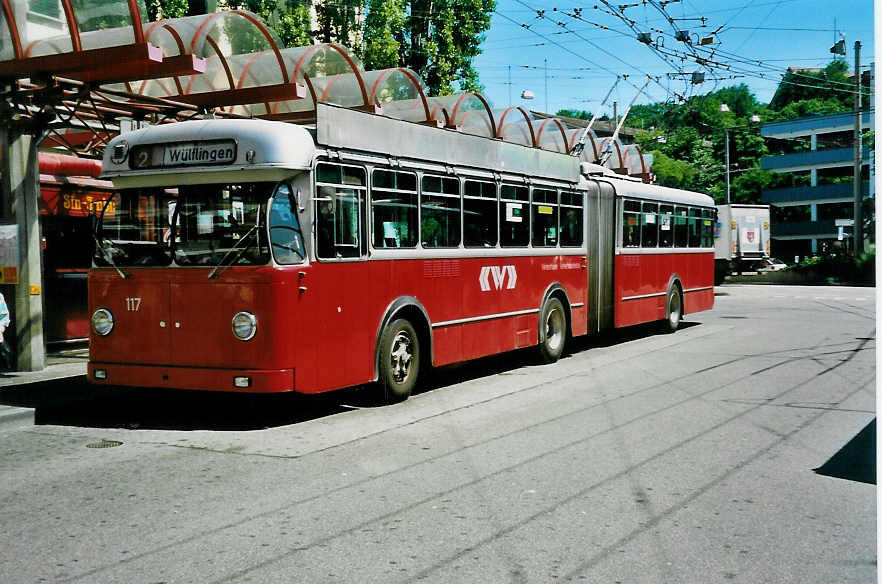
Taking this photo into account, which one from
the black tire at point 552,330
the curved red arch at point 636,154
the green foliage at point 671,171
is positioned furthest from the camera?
the green foliage at point 671,171

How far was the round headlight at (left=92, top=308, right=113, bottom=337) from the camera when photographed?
29.7 feet

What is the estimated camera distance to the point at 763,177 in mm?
81938

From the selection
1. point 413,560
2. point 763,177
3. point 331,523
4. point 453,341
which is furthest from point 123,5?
point 763,177

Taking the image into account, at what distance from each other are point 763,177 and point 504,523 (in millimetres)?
82039

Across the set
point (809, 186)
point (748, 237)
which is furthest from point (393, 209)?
point (809, 186)

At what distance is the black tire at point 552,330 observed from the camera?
1368 centimetres

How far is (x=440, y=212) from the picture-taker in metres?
11.1

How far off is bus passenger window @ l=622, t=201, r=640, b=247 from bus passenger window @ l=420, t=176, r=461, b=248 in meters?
5.80

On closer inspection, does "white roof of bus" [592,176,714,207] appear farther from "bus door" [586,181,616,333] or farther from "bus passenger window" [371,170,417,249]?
"bus passenger window" [371,170,417,249]

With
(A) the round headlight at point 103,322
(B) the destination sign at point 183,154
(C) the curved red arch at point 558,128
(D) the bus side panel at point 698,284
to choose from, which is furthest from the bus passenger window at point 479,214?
(D) the bus side panel at point 698,284

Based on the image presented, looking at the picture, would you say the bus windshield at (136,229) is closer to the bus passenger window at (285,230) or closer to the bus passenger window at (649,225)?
the bus passenger window at (285,230)

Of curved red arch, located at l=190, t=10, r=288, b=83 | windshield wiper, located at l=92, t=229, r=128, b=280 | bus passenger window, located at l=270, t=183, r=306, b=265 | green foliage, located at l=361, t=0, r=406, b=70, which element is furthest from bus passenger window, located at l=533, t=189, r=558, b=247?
green foliage, located at l=361, t=0, r=406, b=70

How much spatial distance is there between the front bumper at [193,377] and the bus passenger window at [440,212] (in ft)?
9.63

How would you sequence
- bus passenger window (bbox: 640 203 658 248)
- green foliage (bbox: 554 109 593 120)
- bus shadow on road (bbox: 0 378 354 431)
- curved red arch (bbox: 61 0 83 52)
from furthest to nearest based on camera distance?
green foliage (bbox: 554 109 593 120)
bus passenger window (bbox: 640 203 658 248)
curved red arch (bbox: 61 0 83 52)
bus shadow on road (bbox: 0 378 354 431)
